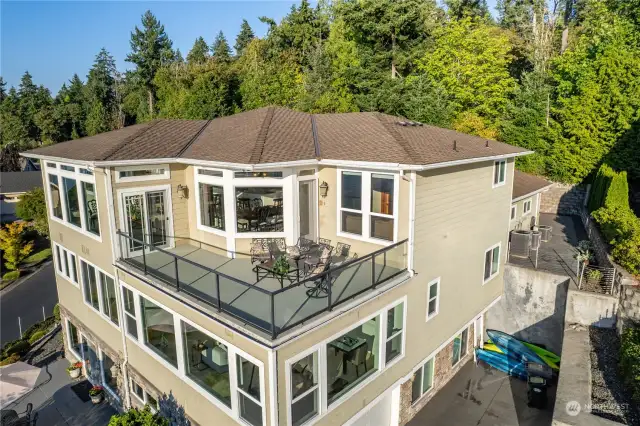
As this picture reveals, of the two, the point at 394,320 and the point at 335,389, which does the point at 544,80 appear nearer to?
the point at 394,320

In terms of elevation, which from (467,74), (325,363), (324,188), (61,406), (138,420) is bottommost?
(61,406)

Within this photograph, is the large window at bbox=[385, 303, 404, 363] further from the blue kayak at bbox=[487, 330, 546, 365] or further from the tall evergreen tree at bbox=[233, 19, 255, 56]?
the tall evergreen tree at bbox=[233, 19, 255, 56]

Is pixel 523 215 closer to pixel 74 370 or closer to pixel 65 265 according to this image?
pixel 65 265

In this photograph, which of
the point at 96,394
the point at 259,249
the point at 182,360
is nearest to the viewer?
the point at 182,360

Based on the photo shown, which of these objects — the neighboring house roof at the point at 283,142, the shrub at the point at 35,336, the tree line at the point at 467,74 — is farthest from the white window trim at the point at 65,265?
the tree line at the point at 467,74

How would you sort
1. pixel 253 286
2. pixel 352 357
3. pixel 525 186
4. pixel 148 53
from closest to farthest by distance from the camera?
pixel 253 286, pixel 352 357, pixel 525 186, pixel 148 53

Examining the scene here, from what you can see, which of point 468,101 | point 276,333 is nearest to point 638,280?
point 276,333

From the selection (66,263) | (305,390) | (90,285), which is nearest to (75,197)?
(90,285)
